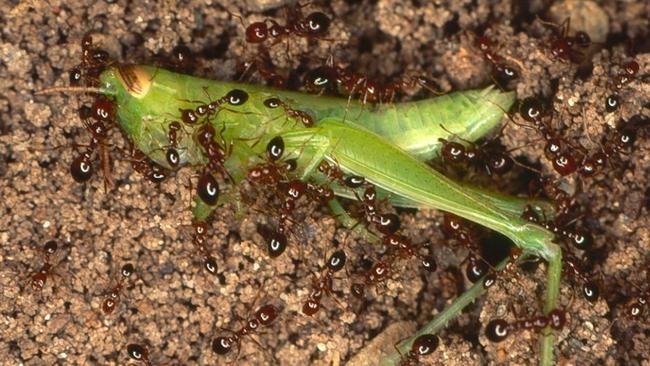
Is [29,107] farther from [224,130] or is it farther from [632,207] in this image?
[632,207]

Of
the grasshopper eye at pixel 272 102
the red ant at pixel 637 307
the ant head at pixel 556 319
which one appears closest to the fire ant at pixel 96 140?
the grasshopper eye at pixel 272 102

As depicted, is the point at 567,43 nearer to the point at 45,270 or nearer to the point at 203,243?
the point at 203,243

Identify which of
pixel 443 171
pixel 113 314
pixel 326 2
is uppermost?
pixel 326 2

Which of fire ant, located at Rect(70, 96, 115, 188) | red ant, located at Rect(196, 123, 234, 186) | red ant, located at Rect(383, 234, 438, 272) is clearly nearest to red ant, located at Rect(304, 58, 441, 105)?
red ant, located at Rect(196, 123, 234, 186)

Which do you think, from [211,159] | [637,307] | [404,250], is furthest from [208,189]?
[637,307]

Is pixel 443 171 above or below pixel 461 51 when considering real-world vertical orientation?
below

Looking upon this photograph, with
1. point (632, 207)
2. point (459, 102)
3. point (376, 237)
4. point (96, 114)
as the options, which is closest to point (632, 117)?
point (632, 207)

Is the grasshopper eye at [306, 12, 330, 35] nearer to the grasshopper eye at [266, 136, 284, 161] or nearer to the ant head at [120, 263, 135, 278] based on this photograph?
the grasshopper eye at [266, 136, 284, 161]
